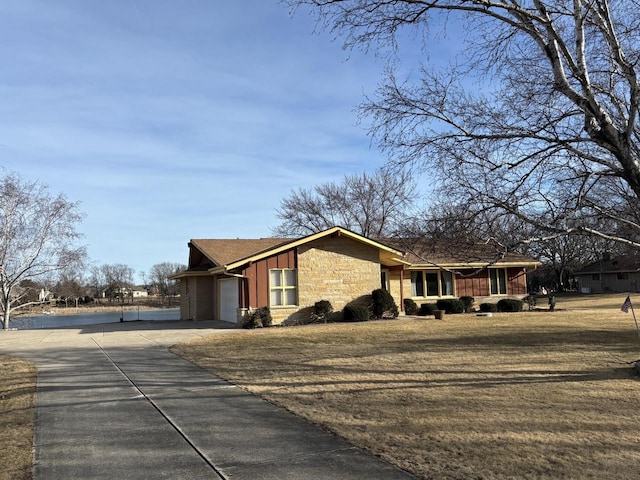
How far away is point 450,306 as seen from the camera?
87.6 ft

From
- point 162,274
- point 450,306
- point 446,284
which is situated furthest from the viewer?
point 162,274

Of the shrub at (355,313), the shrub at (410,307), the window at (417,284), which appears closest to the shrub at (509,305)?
the window at (417,284)

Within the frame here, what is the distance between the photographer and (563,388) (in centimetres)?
837

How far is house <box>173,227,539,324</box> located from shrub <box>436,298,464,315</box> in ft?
4.28

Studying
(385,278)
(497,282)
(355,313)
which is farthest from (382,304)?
(497,282)

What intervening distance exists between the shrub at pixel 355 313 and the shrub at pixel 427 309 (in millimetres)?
4966

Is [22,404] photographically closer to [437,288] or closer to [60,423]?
[60,423]

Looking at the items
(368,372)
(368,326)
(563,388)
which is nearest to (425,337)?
(368,326)

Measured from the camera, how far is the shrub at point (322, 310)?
72.4ft

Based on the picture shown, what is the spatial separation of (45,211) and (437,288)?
2206 centimetres

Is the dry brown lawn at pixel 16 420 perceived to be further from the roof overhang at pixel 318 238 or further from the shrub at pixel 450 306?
the shrub at pixel 450 306

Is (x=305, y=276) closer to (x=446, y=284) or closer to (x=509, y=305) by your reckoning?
(x=446, y=284)

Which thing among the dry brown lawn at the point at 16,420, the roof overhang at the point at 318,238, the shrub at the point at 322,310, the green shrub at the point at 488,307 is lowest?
the dry brown lawn at the point at 16,420

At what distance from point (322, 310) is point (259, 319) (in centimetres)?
284
